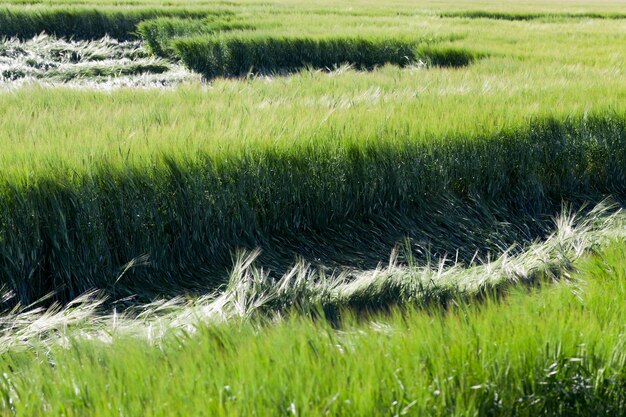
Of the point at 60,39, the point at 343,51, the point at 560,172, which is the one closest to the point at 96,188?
the point at 560,172

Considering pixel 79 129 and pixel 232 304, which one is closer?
pixel 232 304

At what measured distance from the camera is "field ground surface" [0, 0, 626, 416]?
148 cm

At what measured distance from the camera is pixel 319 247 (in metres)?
3.52

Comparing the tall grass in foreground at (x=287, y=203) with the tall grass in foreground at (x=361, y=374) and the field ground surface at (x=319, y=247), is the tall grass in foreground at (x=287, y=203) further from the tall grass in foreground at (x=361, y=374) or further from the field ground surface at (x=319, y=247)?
the tall grass in foreground at (x=361, y=374)

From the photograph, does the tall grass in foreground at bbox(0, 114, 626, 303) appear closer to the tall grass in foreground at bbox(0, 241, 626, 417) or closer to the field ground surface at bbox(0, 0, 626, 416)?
the field ground surface at bbox(0, 0, 626, 416)

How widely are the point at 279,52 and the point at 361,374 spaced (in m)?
8.68

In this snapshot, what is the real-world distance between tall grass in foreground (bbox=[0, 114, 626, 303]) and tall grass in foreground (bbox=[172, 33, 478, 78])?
5.25 m

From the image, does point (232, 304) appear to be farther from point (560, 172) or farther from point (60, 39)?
point (60, 39)

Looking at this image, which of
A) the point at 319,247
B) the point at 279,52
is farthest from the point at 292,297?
the point at 279,52

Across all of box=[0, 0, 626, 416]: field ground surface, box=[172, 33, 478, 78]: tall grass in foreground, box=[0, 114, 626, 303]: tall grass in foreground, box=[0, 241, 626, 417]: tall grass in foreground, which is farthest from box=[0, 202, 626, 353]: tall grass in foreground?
box=[172, 33, 478, 78]: tall grass in foreground

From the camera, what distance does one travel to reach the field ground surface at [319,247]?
1476 mm

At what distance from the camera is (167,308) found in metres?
2.68

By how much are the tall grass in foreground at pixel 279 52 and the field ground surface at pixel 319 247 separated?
127 inches

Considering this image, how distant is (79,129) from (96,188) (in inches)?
32.6
